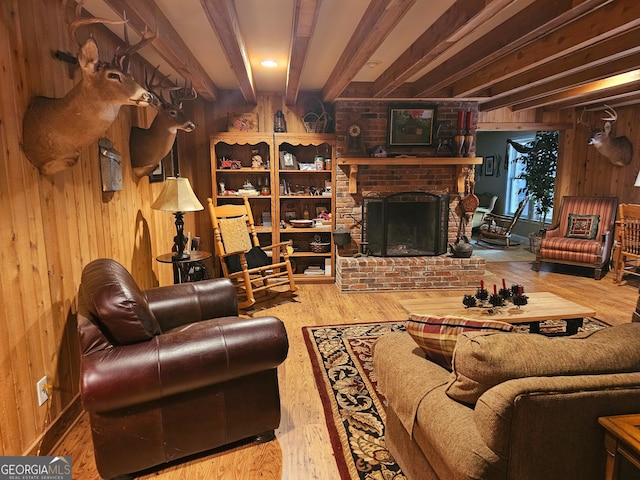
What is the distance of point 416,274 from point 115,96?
362cm

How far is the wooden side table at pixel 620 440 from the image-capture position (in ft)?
3.54

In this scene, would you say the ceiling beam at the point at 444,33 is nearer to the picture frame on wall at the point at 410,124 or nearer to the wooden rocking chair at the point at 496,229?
the picture frame on wall at the point at 410,124

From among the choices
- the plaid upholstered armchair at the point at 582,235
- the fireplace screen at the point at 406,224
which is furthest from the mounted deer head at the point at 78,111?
the plaid upholstered armchair at the point at 582,235

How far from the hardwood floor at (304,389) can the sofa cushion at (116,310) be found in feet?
2.22

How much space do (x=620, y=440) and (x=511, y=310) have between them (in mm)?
1713

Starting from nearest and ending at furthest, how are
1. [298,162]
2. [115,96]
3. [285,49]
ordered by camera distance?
[115,96], [285,49], [298,162]

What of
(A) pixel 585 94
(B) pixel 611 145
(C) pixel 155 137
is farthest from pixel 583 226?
(C) pixel 155 137

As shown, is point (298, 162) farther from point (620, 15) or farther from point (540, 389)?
point (540, 389)

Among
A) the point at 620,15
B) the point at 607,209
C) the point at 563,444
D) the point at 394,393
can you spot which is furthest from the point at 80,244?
the point at 607,209

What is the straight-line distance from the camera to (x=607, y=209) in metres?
5.27

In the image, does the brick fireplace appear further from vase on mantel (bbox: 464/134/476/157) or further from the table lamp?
the table lamp

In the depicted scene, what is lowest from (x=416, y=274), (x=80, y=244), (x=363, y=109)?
(x=416, y=274)

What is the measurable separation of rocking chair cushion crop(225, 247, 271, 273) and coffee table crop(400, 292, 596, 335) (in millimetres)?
1855

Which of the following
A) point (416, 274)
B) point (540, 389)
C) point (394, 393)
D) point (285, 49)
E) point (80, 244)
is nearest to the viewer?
point (540, 389)
